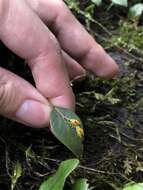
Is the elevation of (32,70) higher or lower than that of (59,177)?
higher

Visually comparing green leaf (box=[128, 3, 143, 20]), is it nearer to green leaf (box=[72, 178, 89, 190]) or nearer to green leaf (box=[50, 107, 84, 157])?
green leaf (box=[50, 107, 84, 157])

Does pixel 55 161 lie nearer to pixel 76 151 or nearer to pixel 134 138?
pixel 76 151

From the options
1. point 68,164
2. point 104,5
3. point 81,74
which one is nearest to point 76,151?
point 68,164

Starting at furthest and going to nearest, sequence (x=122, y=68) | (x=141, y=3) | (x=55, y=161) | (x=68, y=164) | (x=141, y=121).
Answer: (x=141, y=3) < (x=122, y=68) < (x=141, y=121) < (x=55, y=161) < (x=68, y=164)

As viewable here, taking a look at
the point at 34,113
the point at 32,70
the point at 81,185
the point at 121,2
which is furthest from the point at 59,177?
the point at 121,2

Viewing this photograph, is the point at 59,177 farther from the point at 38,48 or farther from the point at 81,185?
the point at 38,48
